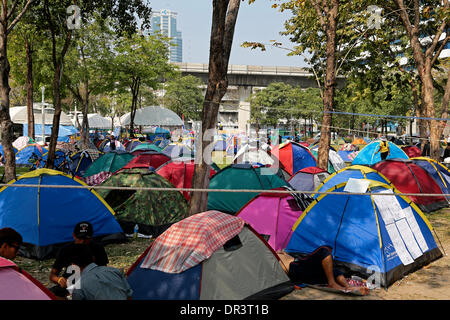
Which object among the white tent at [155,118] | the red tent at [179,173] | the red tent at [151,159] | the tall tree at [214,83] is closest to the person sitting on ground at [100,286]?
the tall tree at [214,83]

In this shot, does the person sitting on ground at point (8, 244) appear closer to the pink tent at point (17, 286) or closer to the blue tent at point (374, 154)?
the pink tent at point (17, 286)

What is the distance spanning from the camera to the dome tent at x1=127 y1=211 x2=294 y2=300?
4977 millimetres

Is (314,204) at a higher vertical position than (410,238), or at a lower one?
higher

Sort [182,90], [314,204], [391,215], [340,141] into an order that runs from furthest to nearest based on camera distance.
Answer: [182,90]
[340,141]
[314,204]
[391,215]

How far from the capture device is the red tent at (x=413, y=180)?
35.0 feet

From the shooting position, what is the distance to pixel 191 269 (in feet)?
16.4

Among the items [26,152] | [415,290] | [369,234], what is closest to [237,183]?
[369,234]

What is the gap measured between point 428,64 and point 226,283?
11.6 meters

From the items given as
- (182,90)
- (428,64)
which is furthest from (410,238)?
(182,90)

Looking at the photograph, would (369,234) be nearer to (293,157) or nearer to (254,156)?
(293,157)

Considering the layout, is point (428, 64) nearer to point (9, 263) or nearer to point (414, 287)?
point (414, 287)

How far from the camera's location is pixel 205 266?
5012 millimetres

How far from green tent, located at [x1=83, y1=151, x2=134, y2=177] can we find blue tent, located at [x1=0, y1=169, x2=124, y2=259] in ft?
19.8

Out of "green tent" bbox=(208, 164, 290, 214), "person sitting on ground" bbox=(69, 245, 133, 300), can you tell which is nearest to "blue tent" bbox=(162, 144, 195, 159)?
"green tent" bbox=(208, 164, 290, 214)
